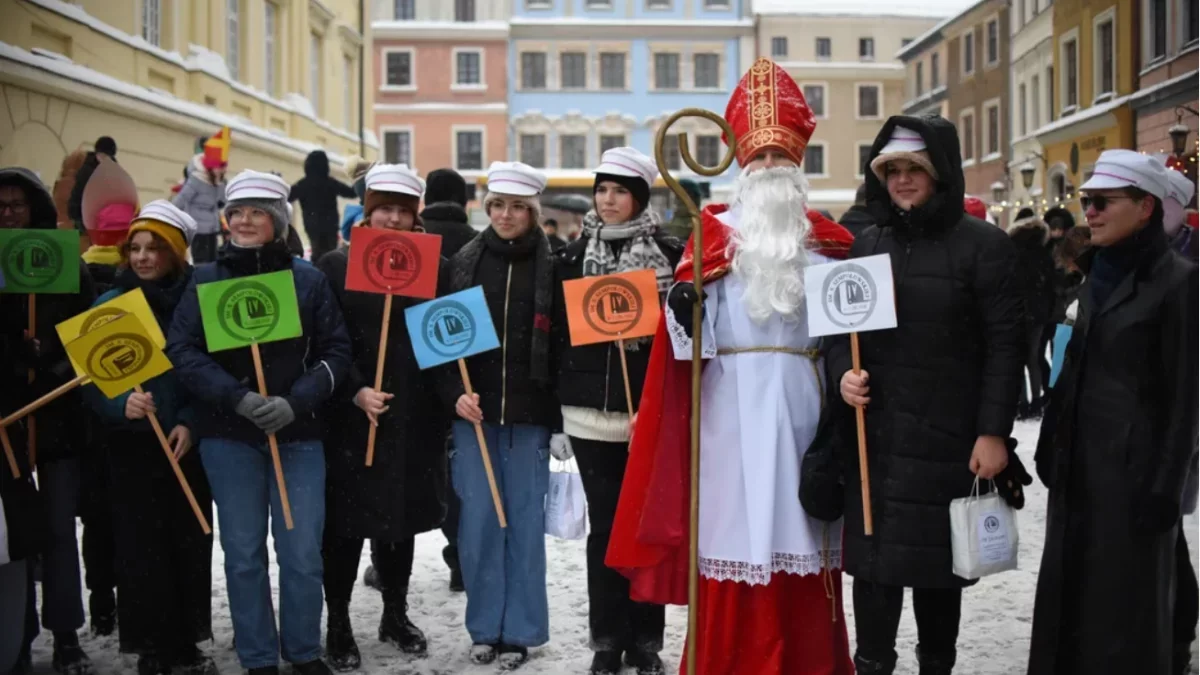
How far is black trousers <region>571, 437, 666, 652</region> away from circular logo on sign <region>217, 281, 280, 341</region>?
128 cm

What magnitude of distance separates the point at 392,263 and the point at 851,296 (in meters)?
1.93

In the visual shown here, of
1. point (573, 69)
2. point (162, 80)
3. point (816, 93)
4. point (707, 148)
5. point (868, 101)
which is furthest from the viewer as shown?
point (868, 101)

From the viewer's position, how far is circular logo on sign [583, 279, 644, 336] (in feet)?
15.6

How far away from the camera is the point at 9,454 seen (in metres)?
4.53

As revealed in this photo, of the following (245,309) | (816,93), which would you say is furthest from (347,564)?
(816,93)

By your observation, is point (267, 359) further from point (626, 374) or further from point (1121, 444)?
point (1121, 444)

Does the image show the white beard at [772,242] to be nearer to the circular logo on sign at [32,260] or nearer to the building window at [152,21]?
the circular logo on sign at [32,260]

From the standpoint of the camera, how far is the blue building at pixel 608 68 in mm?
48656

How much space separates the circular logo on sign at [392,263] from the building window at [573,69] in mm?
44591

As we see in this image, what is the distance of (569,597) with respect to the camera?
6129 mm

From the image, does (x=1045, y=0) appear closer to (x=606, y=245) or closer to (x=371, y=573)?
(x=606, y=245)

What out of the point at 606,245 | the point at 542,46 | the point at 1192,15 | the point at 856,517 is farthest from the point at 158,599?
the point at 542,46

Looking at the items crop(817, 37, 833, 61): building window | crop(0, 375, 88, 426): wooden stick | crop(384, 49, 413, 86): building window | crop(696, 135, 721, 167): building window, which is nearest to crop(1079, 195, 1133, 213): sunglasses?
crop(0, 375, 88, 426): wooden stick

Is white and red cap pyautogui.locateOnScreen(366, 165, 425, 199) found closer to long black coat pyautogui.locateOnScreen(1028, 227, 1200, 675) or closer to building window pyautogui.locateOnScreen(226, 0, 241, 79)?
long black coat pyautogui.locateOnScreen(1028, 227, 1200, 675)
